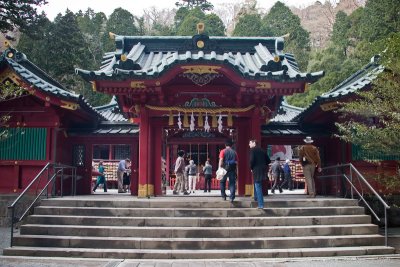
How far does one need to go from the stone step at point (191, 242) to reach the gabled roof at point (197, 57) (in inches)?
182

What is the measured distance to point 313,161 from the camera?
13664mm

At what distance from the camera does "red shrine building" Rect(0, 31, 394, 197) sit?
1274 cm

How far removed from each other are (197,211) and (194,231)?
805mm

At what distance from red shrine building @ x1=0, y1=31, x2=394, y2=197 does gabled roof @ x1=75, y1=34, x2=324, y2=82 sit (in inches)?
1.3

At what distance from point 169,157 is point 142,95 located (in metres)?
12.5

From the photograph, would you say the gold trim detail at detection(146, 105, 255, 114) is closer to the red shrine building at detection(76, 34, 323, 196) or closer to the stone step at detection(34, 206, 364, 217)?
the red shrine building at detection(76, 34, 323, 196)

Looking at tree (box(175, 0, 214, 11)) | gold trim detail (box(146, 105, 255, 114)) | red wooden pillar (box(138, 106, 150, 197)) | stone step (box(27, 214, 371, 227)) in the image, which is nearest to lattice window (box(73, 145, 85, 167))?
red wooden pillar (box(138, 106, 150, 197))

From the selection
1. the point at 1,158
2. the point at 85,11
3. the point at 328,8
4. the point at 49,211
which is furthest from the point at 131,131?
the point at 328,8

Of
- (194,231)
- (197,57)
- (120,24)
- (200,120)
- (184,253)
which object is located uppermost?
A: (120,24)

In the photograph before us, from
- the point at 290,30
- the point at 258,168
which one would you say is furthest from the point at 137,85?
the point at 290,30

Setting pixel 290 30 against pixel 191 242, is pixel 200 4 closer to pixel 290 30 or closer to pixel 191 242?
pixel 290 30

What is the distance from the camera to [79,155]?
17.3m

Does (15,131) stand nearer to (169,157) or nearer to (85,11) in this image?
(169,157)

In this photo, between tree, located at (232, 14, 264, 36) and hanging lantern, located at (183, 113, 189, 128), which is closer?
hanging lantern, located at (183, 113, 189, 128)
